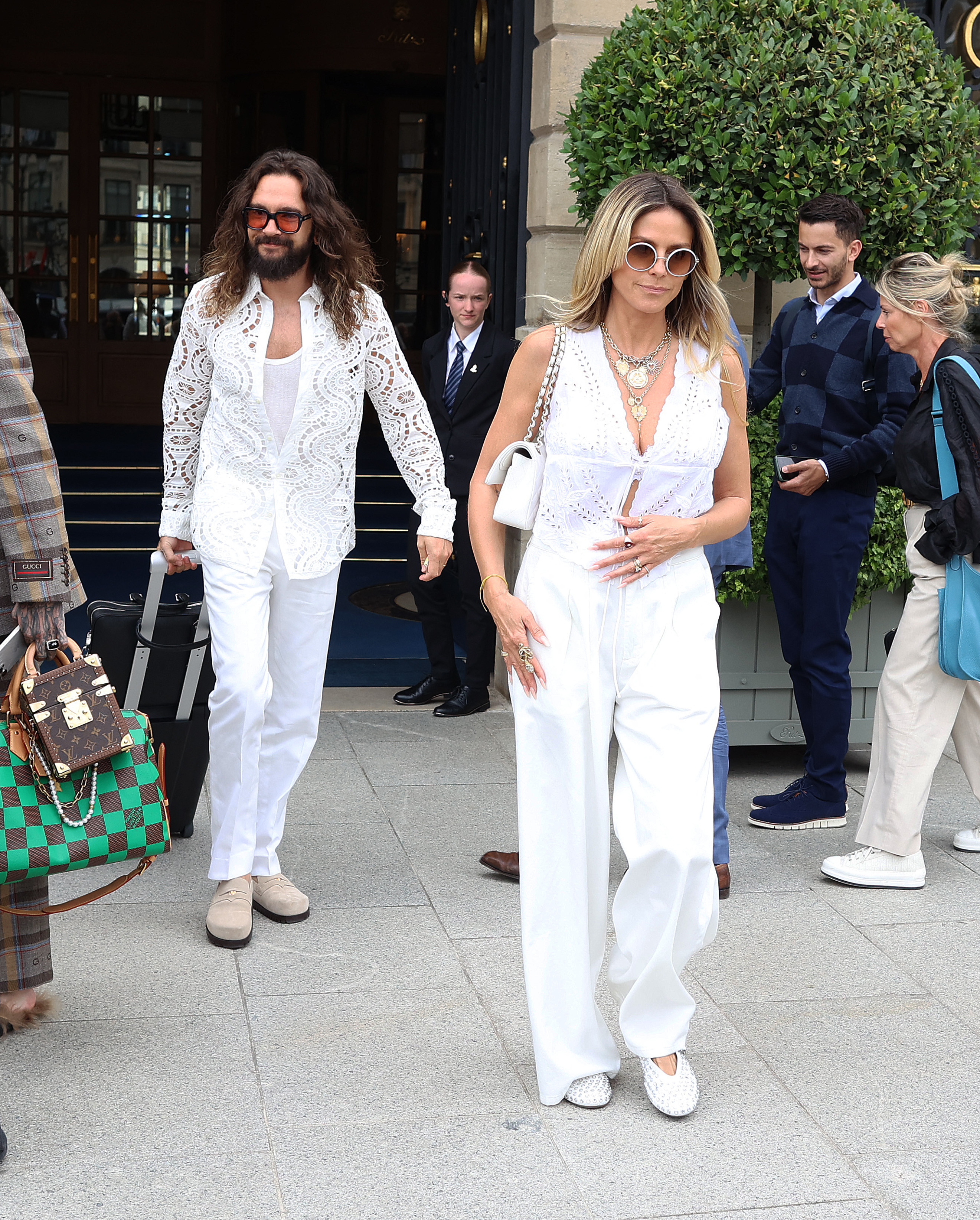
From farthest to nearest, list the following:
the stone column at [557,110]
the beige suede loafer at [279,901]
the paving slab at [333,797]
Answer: the stone column at [557,110] → the paving slab at [333,797] → the beige suede loafer at [279,901]

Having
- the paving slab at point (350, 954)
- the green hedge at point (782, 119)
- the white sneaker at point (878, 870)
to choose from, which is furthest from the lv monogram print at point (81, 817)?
the green hedge at point (782, 119)

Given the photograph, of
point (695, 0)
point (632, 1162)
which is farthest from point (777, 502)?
point (632, 1162)

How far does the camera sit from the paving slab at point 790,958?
371 cm

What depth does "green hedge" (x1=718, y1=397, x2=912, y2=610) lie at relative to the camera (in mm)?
5199

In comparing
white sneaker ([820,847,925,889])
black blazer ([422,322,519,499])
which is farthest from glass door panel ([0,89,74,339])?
white sneaker ([820,847,925,889])

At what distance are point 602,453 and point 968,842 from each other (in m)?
2.55

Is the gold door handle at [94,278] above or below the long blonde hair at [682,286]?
above

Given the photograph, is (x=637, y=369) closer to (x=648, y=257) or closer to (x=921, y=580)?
(x=648, y=257)

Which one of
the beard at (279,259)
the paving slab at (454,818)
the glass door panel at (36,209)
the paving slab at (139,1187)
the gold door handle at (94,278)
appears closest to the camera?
the paving slab at (139,1187)

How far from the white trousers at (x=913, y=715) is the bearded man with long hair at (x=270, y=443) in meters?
1.54

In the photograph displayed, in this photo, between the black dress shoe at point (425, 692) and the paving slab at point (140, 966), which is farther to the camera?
the black dress shoe at point (425, 692)

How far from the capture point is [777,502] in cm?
501

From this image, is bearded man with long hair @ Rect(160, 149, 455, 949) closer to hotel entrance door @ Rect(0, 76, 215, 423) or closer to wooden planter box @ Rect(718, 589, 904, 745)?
wooden planter box @ Rect(718, 589, 904, 745)

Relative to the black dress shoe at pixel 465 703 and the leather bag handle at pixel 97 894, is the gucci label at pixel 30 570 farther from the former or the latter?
the black dress shoe at pixel 465 703
